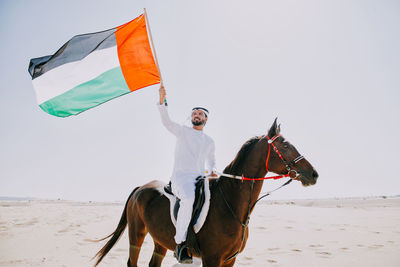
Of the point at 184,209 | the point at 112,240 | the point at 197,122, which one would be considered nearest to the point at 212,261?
the point at 184,209

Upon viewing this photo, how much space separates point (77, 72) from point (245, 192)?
175 inches

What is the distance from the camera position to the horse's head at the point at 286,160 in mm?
3234

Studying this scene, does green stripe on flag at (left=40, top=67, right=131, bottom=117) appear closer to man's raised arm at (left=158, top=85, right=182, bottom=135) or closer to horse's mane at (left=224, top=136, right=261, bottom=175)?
Result: man's raised arm at (left=158, top=85, right=182, bottom=135)

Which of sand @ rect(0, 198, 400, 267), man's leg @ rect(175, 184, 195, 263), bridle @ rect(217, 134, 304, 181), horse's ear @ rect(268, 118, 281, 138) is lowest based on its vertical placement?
sand @ rect(0, 198, 400, 267)

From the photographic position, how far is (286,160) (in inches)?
133

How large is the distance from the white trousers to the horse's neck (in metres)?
0.57

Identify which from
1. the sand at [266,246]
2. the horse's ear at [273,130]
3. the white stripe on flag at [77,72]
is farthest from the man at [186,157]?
the white stripe on flag at [77,72]

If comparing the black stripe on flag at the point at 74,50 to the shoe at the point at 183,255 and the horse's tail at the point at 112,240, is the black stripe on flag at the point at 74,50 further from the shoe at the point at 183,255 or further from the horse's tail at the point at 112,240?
the shoe at the point at 183,255

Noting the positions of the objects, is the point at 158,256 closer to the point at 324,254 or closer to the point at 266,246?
the point at 266,246

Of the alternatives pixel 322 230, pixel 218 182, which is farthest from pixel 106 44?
pixel 322 230

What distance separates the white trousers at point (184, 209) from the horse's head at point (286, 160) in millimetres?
1208

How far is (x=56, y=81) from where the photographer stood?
5348 millimetres

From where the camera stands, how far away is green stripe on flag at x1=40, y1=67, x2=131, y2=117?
527 cm

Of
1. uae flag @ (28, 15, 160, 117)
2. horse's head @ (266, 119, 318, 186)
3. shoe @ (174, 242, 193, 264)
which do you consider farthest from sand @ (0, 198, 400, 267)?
uae flag @ (28, 15, 160, 117)
